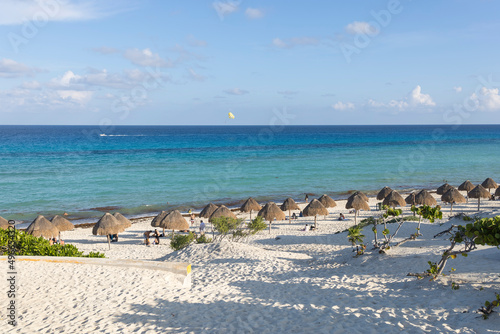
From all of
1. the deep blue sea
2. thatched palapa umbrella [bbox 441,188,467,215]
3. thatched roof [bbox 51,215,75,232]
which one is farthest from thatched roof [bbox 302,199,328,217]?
thatched roof [bbox 51,215,75,232]

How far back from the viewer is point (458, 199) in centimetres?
2300

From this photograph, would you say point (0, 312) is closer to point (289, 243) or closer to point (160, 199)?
point (289, 243)

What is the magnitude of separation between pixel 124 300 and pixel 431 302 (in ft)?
21.6

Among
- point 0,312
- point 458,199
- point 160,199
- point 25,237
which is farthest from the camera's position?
point 160,199

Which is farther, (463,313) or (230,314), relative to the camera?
(230,314)

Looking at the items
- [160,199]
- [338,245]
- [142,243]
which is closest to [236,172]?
[160,199]

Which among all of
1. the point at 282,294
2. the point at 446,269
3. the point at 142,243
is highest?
the point at 446,269

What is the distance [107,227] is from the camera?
739 inches

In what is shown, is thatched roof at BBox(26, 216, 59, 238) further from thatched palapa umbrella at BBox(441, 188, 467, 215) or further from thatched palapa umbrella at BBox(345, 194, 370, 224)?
thatched palapa umbrella at BBox(441, 188, 467, 215)

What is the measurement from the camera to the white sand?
6.96 meters

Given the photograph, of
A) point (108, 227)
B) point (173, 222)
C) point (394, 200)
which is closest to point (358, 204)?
point (394, 200)

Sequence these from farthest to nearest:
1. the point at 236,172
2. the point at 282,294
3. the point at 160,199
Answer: the point at 236,172
the point at 160,199
the point at 282,294

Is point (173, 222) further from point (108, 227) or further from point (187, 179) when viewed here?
point (187, 179)

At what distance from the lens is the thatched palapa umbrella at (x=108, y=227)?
734 inches
